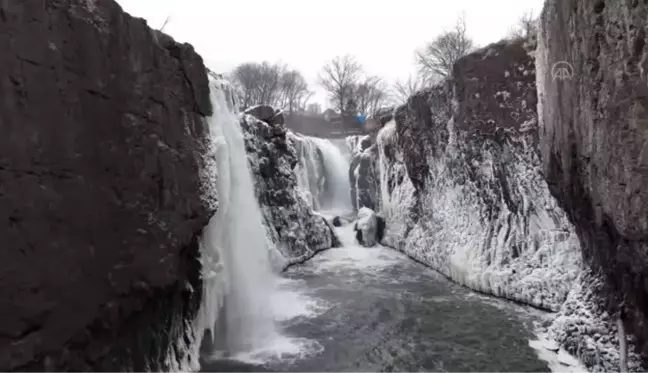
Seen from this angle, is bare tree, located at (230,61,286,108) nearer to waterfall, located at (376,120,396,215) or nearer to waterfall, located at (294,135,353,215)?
waterfall, located at (294,135,353,215)

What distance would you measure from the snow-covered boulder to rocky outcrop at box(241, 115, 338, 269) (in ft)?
5.72

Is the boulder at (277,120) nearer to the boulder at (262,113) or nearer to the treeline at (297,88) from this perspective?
the boulder at (262,113)

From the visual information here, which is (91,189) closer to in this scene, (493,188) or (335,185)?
(493,188)

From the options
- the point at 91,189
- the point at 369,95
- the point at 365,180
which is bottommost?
the point at 91,189

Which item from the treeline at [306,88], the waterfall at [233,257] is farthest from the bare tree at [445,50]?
the waterfall at [233,257]

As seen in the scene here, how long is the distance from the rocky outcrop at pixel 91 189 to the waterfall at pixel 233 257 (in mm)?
1233

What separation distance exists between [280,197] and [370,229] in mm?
4458

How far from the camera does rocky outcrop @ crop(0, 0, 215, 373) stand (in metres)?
3.55

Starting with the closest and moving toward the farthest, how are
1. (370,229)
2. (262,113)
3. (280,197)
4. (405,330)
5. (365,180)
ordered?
(405,330), (280,197), (262,113), (370,229), (365,180)

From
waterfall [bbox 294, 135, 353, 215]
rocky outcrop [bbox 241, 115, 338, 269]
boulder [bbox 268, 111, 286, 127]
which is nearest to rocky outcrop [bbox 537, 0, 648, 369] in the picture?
rocky outcrop [bbox 241, 115, 338, 269]

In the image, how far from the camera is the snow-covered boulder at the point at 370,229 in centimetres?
1803

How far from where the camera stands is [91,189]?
4.22m

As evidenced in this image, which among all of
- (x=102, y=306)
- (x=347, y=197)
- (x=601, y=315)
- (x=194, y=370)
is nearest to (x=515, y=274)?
(x=601, y=315)

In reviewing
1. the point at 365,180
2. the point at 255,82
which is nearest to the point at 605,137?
the point at 365,180
